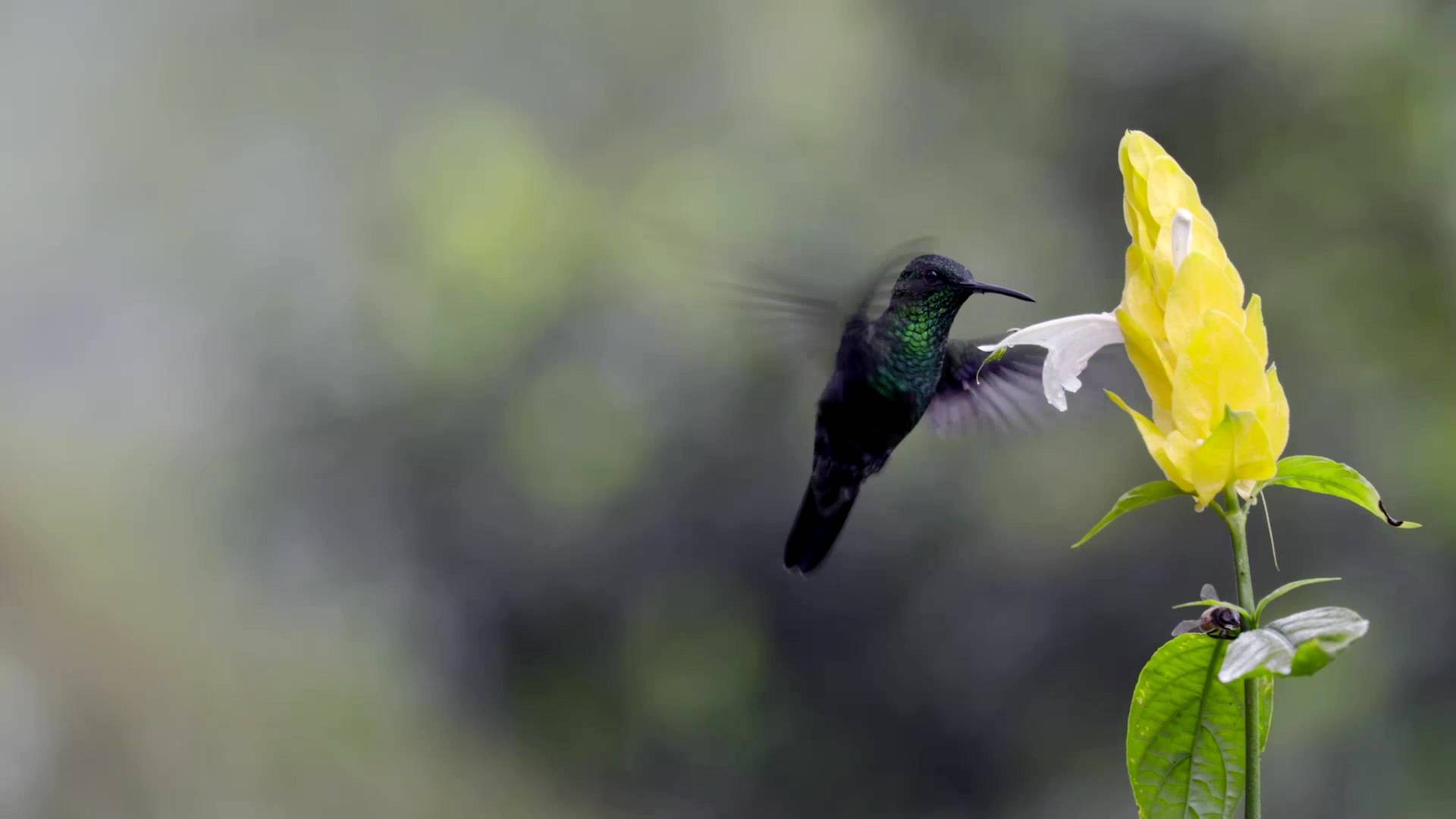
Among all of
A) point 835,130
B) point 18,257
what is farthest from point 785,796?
point 18,257

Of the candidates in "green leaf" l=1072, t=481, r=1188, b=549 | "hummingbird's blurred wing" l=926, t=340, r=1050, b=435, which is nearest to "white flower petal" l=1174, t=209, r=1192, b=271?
"green leaf" l=1072, t=481, r=1188, b=549

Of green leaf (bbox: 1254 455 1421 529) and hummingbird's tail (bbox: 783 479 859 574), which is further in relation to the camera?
hummingbird's tail (bbox: 783 479 859 574)

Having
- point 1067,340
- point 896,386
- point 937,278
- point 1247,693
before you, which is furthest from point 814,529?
point 1247,693

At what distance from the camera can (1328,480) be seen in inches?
23.0

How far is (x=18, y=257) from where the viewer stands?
2639 millimetres

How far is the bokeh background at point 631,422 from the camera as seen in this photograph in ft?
8.24

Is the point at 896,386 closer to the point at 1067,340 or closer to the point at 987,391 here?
the point at 987,391

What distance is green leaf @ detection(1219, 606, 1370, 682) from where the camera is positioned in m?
0.46

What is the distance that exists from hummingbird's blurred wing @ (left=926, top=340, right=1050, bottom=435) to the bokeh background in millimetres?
1138

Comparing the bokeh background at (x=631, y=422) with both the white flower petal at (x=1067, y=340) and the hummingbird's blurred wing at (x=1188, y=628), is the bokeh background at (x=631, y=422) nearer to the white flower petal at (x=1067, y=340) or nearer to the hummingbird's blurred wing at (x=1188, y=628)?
the white flower petal at (x=1067, y=340)

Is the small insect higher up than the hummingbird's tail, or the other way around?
the small insect

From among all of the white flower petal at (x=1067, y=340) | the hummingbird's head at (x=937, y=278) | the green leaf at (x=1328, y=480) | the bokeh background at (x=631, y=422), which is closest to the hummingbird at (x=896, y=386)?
the hummingbird's head at (x=937, y=278)

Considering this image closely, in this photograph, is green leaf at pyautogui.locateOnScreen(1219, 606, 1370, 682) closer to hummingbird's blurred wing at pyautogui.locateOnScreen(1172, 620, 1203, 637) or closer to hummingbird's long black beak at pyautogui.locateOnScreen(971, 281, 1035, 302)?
hummingbird's blurred wing at pyautogui.locateOnScreen(1172, 620, 1203, 637)

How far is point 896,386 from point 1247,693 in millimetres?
621
